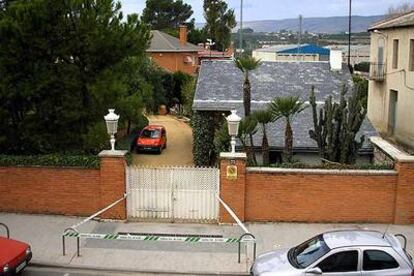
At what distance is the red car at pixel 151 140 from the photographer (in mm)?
34219

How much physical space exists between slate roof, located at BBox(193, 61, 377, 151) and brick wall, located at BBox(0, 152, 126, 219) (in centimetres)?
752

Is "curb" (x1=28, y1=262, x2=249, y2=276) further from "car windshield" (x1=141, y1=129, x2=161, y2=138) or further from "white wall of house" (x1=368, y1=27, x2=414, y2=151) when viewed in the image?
"car windshield" (x1=141, y1=129, x2=161, y2=138)

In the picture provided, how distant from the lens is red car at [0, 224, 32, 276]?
Result: 39.8ft

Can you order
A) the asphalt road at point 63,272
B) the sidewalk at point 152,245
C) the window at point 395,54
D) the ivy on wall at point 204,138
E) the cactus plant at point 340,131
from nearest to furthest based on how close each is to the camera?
1. the asphalt road at point 63,272
2. the sidewalk at point 152,245
3. the cactus plant at point 340,131
4. the ivy on wall at point 204,138
5. the window at point 395,54

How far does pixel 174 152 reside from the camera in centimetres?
3506

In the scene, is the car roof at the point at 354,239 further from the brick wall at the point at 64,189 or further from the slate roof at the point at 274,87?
the slate roof at the point at 274,87

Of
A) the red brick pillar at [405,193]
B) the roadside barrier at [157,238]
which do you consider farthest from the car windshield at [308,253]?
the red brick pillar at [405,193]

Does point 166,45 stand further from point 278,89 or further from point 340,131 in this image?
point 340,131

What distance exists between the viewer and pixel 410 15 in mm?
30984

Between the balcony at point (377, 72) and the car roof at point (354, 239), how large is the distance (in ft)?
75.2

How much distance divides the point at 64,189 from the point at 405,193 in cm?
979

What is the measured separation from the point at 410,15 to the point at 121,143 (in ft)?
57.1

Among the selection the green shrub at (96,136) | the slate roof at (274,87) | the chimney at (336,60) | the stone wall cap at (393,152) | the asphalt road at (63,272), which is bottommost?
the asphalt road at (63,272)

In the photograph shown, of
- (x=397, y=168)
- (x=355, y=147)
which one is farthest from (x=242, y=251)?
(x=355, y=147)
